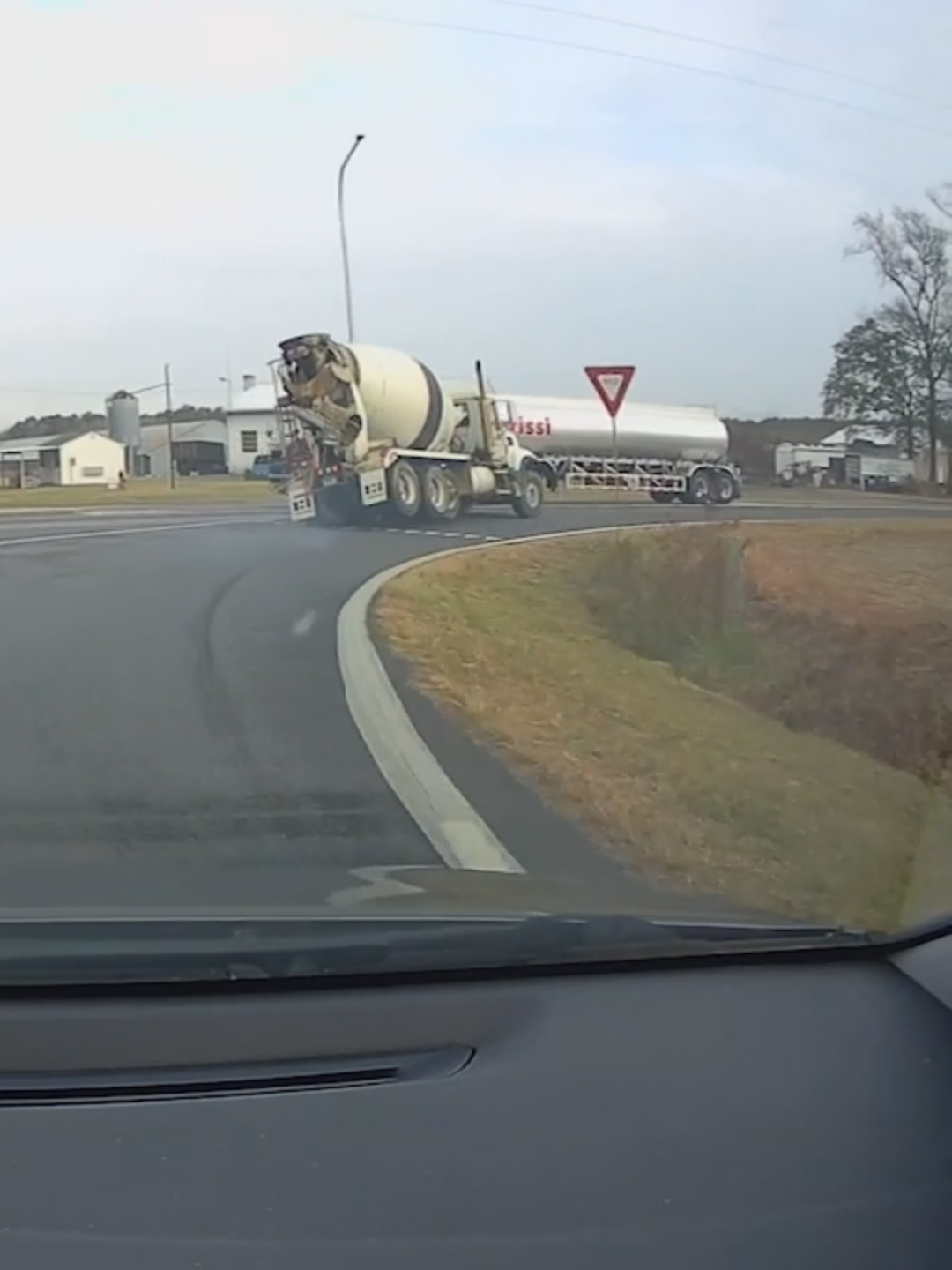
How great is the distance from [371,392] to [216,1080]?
439 cm

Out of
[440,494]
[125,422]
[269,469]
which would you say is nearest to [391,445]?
[440,494]

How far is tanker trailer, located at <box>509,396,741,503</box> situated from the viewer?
7000mm

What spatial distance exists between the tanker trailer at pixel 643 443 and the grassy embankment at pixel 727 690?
1.13 ft

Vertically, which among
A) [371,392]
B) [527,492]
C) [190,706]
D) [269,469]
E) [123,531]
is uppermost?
[371,392]

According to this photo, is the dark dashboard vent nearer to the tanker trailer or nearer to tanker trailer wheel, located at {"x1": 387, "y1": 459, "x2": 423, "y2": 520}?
the tanker trailer

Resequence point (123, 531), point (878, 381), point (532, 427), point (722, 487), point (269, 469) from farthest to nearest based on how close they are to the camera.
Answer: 1. point (123, 531)
2. point (269, 469)
3. point (722, 487)
4. point (532, 427)
5. point (878, 381)

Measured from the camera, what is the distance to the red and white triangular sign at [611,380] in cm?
629

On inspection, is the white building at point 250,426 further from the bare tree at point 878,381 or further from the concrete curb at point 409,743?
the bare tree at point 878,381

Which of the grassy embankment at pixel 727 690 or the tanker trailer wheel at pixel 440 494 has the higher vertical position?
the tanker trailer wheel at pixel 440 494

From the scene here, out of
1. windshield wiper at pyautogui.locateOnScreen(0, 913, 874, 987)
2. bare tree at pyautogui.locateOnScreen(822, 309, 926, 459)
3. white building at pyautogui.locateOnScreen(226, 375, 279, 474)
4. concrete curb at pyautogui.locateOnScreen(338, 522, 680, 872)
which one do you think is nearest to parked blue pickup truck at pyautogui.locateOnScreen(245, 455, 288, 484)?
white building at pyautogui.locateOnScreen(226, 375, 279, 474)

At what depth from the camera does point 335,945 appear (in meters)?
3.68

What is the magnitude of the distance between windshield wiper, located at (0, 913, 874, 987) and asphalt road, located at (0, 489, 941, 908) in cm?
48

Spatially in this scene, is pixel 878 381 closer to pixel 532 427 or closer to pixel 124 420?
pixel 532 427

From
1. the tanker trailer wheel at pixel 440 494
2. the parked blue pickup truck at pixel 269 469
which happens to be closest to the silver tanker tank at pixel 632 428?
the tanker trailer wheel at pixel 440 494
